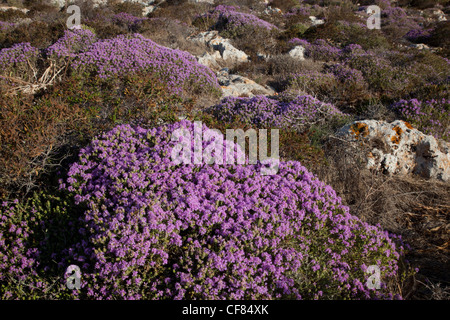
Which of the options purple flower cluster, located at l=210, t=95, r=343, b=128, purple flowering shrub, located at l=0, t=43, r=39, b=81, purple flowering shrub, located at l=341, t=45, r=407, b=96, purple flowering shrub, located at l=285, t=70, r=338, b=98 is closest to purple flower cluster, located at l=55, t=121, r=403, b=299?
purple flower cluster, located at l=210, t=95, r=343, b=128

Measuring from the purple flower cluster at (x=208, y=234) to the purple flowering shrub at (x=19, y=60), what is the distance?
5769 millimetres

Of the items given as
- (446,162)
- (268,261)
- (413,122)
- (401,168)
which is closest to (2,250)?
(268,261)

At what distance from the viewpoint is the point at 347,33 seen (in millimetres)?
16094

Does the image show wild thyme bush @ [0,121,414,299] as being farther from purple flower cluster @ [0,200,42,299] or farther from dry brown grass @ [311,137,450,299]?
dry brown grass @ [311,137,450,299]

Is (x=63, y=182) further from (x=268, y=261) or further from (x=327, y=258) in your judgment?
(x=327, y=258)

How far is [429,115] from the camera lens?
6.95 m

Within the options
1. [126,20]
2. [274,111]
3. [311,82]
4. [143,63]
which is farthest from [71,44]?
[126,20]

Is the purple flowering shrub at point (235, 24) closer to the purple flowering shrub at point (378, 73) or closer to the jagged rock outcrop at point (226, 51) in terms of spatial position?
the jagged rock outcrop at point (226, 51)

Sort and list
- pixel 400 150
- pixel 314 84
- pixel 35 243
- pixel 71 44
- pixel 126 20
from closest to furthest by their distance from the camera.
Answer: pixel 35 243 < pixel 400 150 < pixel 71 44 < pixel 314 84 < pixel 126 20

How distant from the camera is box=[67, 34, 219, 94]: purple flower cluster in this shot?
7445 millimetres

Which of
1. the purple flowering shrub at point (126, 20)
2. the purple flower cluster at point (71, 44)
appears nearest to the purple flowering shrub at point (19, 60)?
the purple flower cluster at point (71, 44)

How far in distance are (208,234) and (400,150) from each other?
4.22 m

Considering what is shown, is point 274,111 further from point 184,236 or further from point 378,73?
point 378,73
